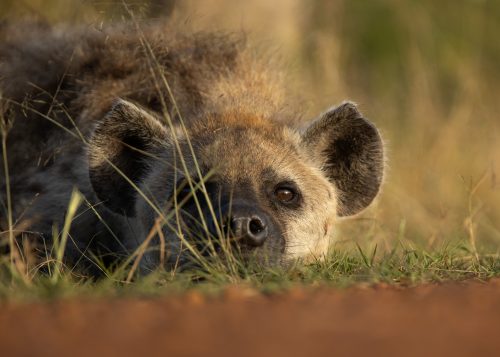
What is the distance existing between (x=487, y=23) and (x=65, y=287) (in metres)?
8.94

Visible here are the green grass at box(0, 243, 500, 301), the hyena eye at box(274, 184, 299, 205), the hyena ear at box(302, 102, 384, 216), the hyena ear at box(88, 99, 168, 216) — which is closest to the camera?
the green grass at box(0, 243, 500, 301)

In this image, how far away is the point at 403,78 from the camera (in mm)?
10492

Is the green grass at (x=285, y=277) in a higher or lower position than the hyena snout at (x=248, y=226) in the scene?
lower

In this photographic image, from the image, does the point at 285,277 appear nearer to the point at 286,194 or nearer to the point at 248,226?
the point at 248,226

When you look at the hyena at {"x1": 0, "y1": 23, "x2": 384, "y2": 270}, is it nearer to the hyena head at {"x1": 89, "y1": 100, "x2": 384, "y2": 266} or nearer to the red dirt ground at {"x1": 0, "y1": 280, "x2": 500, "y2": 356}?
the hyena head at {"x1": 89, "y1": 100, "x2": 384, "y2": 266}

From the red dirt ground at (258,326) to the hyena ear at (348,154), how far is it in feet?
6.36

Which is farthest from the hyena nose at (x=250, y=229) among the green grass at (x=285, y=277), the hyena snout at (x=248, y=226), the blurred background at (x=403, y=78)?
the blurred background at (x=403, y=78)

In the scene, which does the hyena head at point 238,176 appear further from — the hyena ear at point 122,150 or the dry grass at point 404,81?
the dry grass at point 404,81

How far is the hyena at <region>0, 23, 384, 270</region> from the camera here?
13.2 ft

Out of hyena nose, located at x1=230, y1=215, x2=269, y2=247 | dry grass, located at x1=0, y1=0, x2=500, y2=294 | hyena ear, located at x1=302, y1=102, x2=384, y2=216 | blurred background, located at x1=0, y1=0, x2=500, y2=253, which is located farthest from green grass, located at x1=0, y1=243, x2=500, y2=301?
blurred background, located at x1=0, y1=0, x2=500, y2=253

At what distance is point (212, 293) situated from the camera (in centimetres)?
283

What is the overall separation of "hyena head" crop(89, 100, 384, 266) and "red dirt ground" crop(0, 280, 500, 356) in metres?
1.12

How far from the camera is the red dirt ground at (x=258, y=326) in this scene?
2039mm

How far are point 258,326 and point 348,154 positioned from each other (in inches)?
101
